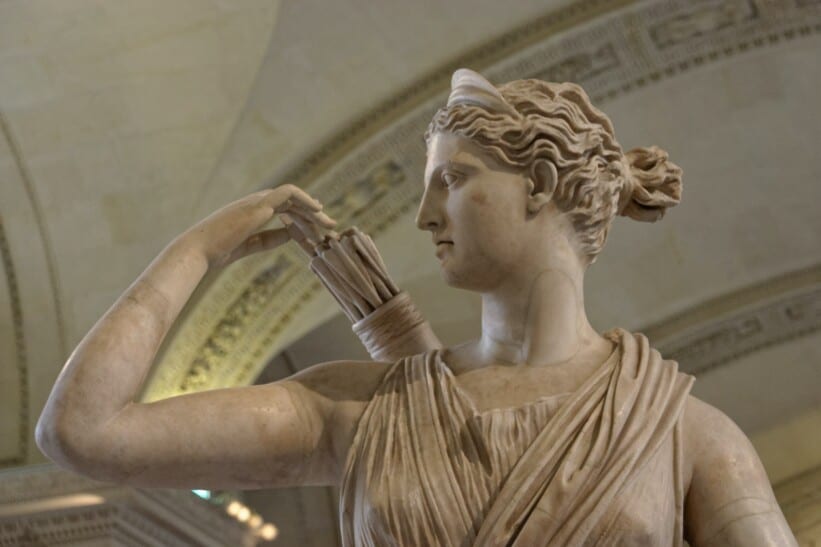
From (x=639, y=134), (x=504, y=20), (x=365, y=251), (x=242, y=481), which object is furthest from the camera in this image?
(x=639, y=134)

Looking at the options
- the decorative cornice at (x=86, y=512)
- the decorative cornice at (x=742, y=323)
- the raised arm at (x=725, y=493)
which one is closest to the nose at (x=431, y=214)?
the raised arm at (x=725, y=493)

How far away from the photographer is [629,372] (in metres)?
2.40

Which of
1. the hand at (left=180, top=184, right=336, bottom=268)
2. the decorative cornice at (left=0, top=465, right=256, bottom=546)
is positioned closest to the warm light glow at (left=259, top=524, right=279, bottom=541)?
the decorative cornice at (left=0, top=465, right=256, bottom=546)

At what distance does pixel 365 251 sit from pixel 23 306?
258 inches

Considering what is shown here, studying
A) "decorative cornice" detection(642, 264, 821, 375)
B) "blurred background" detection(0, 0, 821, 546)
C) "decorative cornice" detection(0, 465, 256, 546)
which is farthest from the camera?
"decorative cornice" detection(642, 264, 821, 375)

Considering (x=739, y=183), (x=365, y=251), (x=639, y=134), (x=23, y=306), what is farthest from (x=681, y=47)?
(x=365, y=251)

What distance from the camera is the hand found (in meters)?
2.56

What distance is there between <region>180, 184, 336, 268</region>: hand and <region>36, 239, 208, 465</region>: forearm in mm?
93

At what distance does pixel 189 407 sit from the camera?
2.41m

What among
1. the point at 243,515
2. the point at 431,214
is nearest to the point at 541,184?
the point at 431,214

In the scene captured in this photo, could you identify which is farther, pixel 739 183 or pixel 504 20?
pixel 739 183

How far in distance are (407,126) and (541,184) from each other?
20.6ft

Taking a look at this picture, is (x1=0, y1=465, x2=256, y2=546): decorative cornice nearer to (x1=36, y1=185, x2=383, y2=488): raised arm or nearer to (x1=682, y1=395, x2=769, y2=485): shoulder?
(x1=36, y1=185, x2=383, y2=488): raised arm

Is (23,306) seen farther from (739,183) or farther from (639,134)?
(739,183)
